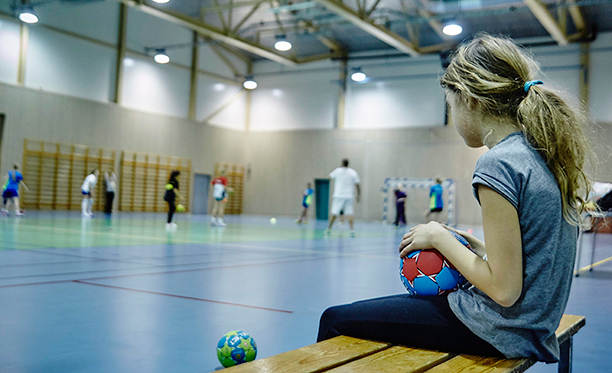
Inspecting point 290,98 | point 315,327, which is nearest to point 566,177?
point 315,327

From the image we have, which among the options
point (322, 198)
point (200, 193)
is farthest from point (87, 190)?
point (322, 198)

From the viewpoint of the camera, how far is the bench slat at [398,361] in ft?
5.69

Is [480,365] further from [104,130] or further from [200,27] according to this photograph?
[104,130]

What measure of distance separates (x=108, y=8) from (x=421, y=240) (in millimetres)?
25126

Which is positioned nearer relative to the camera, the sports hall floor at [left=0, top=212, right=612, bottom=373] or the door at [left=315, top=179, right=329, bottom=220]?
the sports hall floor at [left=0, top=212, right=612, bottom=373]

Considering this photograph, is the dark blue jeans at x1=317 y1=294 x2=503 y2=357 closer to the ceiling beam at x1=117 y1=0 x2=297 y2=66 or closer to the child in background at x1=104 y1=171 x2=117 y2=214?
the ceiling beam at x1=117 y1=0 x2=297 y2=66

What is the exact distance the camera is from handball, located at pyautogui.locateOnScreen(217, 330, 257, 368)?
2.73m

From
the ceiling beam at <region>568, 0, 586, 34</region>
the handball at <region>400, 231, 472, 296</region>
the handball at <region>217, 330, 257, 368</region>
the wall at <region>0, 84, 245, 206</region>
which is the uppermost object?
the ceiling beam at <region>568, 0, 586, 34</region>

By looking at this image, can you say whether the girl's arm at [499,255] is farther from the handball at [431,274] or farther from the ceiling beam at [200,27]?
the ceiling beam at [200,27]

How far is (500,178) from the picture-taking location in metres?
1.65

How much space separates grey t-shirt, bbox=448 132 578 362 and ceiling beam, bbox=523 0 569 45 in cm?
1646

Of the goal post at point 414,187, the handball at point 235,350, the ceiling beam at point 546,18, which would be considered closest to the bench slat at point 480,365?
the handball at point 235,350

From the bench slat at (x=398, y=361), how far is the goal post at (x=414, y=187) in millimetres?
24031

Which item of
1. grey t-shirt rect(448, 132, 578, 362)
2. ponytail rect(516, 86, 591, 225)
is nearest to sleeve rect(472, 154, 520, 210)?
grey t-shirt rect(448, 132, 578, 362)
